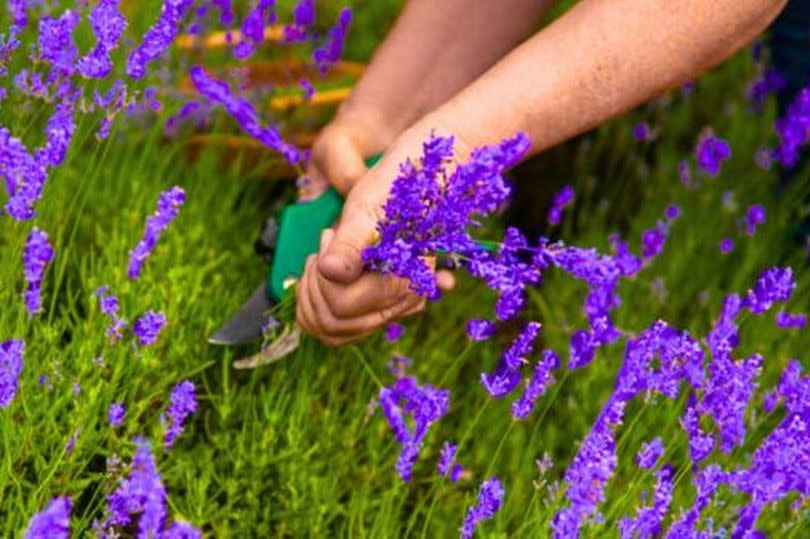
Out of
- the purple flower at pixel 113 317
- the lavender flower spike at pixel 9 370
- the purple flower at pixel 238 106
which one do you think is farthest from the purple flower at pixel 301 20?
the lavender flower spike at pixel 9 370

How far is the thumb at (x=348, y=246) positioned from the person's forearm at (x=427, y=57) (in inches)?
21.6

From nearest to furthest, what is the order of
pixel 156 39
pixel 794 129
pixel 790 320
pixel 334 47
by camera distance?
pixel 156 39, pixel 790 320, pixel 794 129, pixel 334 47

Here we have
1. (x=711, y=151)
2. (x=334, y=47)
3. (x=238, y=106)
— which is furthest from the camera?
(x=711, y=151)

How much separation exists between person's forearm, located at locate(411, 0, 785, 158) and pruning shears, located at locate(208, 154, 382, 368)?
12.9 inches

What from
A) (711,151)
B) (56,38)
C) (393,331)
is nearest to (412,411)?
(393,331)

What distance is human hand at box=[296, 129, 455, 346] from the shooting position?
1841 mm

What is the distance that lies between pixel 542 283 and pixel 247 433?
3.49 feet

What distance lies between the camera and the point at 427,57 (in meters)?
2.46

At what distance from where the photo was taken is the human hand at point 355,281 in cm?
184

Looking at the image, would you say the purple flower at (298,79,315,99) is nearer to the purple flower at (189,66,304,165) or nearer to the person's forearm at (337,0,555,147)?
the person's forearm at (337,0,555,147)

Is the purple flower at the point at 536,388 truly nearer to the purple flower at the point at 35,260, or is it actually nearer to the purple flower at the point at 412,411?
the purple flower at the point at 412,411

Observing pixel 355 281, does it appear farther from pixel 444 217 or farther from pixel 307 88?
pixel 307 88

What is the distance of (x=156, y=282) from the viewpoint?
2.33 metres

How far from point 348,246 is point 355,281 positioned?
0.19 ft
